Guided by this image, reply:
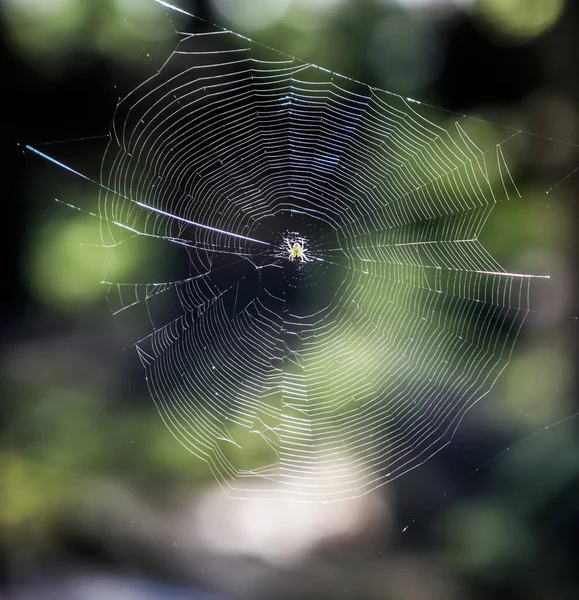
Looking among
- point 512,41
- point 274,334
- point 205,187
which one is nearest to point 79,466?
point 274,334

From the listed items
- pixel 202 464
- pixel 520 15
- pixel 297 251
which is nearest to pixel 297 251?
pixel 297 251

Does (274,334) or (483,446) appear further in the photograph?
(274,334)

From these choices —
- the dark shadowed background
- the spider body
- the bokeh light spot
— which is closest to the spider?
the spider body

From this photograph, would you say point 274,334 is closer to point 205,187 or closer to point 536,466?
point 205,187

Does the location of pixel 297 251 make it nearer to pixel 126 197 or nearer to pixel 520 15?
pixel 126 197

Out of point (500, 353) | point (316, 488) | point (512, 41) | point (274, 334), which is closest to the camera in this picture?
point (512, 41)

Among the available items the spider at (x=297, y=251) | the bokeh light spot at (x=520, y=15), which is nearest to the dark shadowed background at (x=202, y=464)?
the bokeh light spot at (x=520, y=15)

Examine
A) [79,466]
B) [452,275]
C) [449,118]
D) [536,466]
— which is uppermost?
[449,118]

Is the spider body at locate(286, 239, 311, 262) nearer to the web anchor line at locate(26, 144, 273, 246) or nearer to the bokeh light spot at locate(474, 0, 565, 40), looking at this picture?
the web anchor line at locate(26, 144, 273, 246)

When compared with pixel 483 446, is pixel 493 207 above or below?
above
